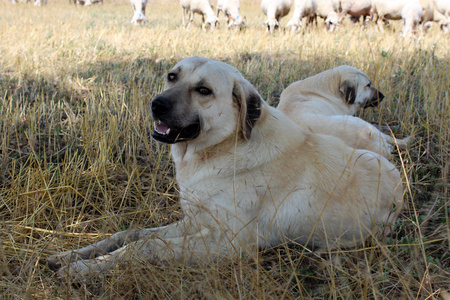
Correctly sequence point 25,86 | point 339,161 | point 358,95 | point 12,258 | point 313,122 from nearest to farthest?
1. point 12,258
2. point 339,161
3. point 313,122
4. point 358,95
5. point 25,86

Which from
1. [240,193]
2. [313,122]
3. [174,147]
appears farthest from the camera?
[313,122]

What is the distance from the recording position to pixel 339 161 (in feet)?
9.13

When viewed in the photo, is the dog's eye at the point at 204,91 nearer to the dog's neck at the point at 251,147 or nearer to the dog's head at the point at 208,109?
the dog's head at the point at 208,109

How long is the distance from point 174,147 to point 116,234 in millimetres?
749

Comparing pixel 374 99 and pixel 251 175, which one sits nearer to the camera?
pixel 251 175

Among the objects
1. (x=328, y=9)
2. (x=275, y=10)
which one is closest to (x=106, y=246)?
(x=275, y=10)

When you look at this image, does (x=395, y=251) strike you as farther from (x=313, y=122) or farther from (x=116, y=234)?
(x=313, y=122)

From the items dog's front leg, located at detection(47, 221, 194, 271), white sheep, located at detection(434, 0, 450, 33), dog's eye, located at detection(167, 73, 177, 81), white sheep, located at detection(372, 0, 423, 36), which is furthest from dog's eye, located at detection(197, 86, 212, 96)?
white sheep, located at detection(434, 0, 450, 33)

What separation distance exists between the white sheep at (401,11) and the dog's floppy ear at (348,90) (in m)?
10.5

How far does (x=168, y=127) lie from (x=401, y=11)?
A: 15.8 meters

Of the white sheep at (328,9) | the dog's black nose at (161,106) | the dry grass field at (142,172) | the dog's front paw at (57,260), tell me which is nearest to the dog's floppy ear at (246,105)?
the dog's black nose at (161,106)

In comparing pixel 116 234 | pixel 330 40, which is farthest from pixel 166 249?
pixel 330 40

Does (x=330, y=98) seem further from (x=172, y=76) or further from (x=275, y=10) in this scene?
(x=275, y=10)

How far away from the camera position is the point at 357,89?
499cm
